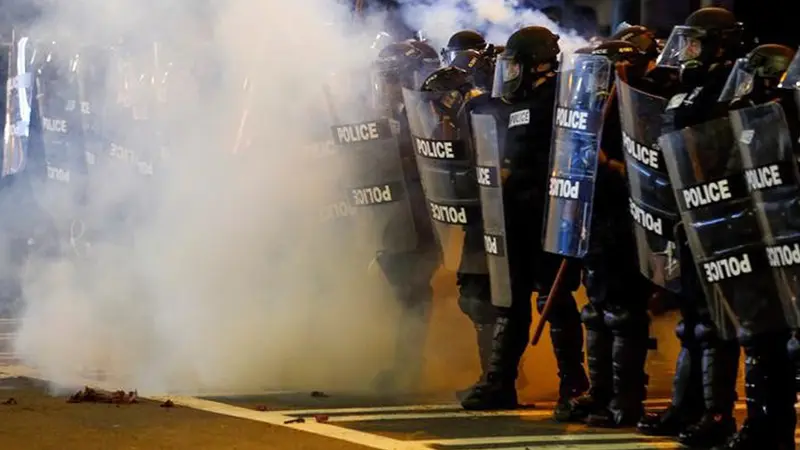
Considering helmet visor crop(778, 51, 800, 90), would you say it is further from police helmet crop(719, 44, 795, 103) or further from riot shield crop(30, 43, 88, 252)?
riot shield crop(30, 43, 88, 252)

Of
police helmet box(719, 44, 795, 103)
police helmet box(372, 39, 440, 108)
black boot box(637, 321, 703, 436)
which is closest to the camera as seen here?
police helmet box(719, 44, 795, 103)

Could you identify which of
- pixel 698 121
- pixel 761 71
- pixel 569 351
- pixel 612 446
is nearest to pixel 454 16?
pixel 569 351

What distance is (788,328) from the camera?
7023 millimetres

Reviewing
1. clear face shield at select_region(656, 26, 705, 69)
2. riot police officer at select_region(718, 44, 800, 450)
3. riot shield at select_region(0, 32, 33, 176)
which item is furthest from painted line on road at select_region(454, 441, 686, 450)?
riot shield at select_region(0, 32, 33, 176)

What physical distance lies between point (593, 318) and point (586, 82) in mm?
1259

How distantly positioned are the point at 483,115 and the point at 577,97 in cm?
73

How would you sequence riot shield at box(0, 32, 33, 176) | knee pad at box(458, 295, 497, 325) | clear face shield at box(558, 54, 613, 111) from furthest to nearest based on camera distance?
riot shield at box(0, 32, 33, 176) < knee pad at box(458, 295, 497, 325) < clear face shield at box(558, 54, 613, 111)

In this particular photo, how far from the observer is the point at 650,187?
7.73 m

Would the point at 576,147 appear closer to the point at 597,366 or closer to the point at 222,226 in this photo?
the point at 597,366

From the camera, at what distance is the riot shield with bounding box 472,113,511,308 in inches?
346

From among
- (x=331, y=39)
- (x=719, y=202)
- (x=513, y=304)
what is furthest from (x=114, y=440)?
(x=331, y=39)

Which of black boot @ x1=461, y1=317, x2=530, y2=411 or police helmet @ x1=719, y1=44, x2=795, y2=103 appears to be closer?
police helmet @ x1=719, y1=44, x2=795, y2=103

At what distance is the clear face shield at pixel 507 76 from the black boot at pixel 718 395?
1.96 metres

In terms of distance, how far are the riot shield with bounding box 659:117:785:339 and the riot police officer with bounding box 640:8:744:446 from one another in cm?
21
